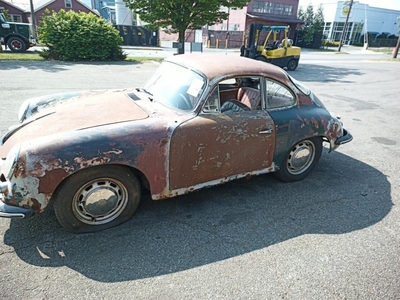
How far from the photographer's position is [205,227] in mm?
2961

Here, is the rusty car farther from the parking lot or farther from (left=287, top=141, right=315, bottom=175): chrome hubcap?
the parking lot

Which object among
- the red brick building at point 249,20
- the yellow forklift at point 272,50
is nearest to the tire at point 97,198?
the yellow forklift at point 272,50

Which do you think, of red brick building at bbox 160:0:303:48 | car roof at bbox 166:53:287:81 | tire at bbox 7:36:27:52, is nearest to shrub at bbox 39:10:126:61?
tire at bbox 7:36:27:52

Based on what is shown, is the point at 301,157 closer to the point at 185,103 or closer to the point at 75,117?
the point at 185,103

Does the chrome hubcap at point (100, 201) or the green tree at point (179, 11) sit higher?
the green tree at point (179, 11)

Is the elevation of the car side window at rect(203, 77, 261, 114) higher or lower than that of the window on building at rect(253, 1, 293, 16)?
lower

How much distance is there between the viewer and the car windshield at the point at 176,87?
122 inches

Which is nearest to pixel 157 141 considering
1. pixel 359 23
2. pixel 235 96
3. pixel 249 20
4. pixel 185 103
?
pixel 185 103

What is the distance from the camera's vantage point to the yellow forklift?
15.3m

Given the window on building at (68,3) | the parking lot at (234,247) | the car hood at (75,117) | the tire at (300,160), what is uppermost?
the window on building at (68,3)

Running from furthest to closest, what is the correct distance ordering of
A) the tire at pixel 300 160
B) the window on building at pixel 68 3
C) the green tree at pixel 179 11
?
the window on building at pixel 68 3, the green tree at pixel 179 11, the tire at pixel 300 160

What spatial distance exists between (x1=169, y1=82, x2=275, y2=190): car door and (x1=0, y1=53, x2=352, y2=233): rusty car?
11 mm

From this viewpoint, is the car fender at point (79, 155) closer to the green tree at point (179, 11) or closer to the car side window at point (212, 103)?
the car side window at point (212, 103)

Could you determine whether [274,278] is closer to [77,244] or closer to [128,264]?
[128,264]
